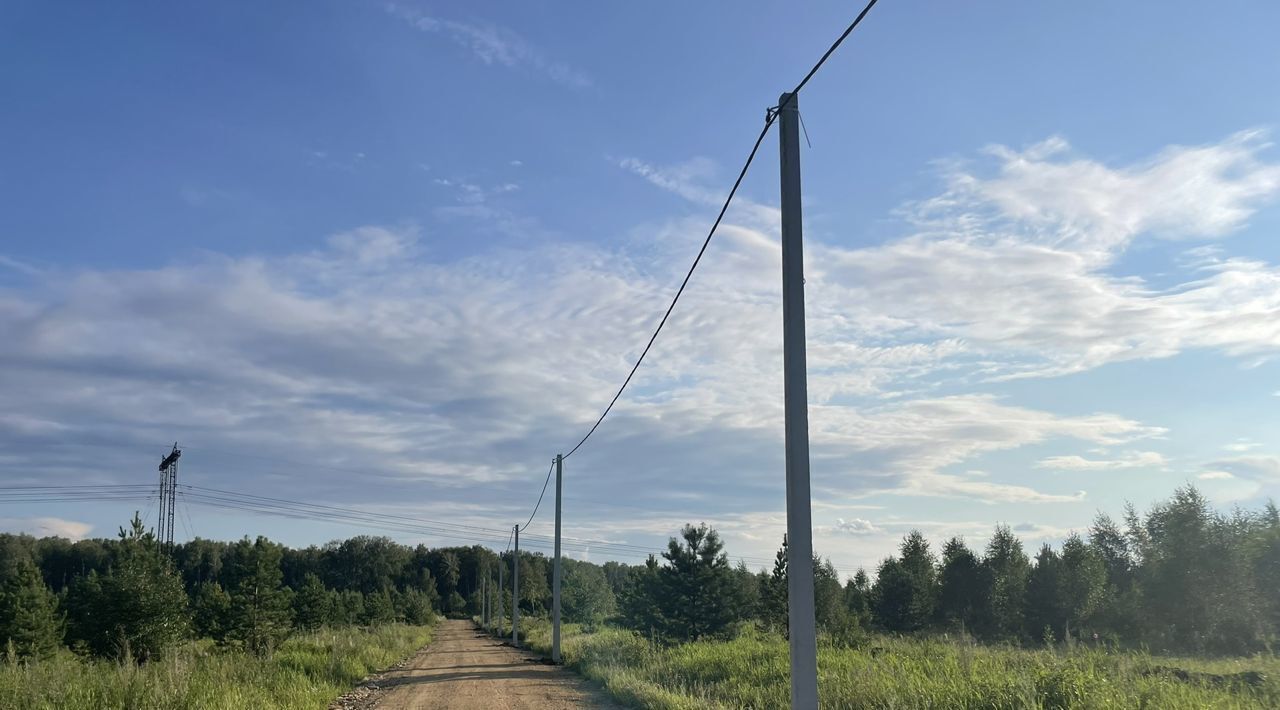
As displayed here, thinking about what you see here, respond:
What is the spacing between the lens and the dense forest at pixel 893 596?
28.8m

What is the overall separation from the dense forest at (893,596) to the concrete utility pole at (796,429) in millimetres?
19037

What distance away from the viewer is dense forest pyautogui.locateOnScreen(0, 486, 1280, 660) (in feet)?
94.4

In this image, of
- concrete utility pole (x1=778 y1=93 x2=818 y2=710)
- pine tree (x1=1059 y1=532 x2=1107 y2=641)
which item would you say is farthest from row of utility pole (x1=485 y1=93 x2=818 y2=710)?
pine tree (x1=1059 y1=532 x2=1107 y2=641)

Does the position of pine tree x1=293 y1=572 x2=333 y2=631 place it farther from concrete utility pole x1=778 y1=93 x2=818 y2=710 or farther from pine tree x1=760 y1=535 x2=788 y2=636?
concrete utility pole x1=778 y1=93 x2=818 y2=710

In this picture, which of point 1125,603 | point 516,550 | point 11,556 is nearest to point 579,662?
point 516,550

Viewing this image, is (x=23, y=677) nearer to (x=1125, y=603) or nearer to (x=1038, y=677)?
(x=1038, y=677)

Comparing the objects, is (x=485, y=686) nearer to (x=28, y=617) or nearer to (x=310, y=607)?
(x=28, y=617)

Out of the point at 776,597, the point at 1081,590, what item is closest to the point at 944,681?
the point at 776,597

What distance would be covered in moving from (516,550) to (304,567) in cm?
9246

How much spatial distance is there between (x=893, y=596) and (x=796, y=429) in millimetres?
55593

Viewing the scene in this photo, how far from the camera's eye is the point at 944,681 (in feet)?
43.7

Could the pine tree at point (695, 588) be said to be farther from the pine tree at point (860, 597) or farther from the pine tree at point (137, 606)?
the pine tree at point (137, 606)

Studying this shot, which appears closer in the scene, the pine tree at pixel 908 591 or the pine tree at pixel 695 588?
the pine tree at pixel 695 588


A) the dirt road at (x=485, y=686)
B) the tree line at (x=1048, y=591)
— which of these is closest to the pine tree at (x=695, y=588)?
the tree line at (x=1048, y=591)
